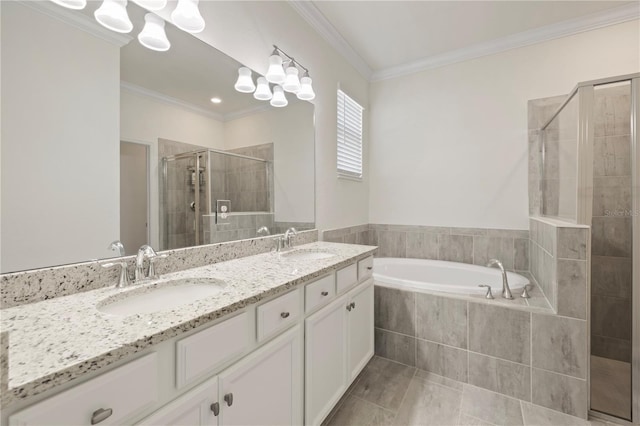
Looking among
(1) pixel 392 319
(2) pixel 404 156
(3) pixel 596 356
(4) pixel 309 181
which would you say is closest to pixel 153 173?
(4) pixel 309 181

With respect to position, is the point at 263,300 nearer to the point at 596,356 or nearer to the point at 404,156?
the point at 596,356

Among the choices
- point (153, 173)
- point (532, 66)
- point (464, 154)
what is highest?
point (532, 66)

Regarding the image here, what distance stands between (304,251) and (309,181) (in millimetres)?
615

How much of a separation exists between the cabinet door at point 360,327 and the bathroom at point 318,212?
3 cm

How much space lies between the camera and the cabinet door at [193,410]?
690 mm

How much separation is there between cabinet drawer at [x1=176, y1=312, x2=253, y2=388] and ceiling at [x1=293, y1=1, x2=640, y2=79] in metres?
2.23

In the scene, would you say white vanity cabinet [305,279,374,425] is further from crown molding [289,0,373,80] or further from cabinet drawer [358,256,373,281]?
crown molding [289,0,373,80]

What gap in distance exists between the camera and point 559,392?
1655 mm

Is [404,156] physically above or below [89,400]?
above

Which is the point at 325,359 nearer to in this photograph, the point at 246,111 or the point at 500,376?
the point at 500,376

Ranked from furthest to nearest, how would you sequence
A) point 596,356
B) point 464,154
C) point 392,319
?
point 464,154, point 392,319, point 596,356

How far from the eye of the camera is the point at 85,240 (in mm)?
1013

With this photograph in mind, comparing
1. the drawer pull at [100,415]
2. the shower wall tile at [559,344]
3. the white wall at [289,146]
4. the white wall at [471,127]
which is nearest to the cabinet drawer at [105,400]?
the drawer pull at [100,415]

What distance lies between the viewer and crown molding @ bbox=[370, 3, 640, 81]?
2.18 meters
